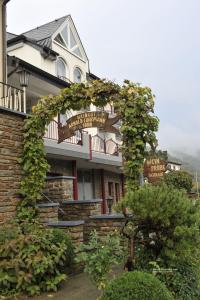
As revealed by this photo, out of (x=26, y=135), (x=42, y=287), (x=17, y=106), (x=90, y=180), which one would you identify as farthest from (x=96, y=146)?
(x=42, y=287)

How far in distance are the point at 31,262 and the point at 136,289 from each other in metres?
2.63

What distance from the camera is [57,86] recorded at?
17125 millimetres

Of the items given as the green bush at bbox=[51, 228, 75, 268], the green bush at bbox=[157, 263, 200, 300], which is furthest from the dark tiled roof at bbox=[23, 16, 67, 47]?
the green bush at bbox=[157, 263, 200, 300]

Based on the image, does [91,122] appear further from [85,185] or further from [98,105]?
[85,185]

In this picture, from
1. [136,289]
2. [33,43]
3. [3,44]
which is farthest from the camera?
→ [33,43]

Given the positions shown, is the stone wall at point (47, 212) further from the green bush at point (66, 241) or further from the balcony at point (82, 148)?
the balcony at point (82, 148)

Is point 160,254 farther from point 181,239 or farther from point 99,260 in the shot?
point 99,260

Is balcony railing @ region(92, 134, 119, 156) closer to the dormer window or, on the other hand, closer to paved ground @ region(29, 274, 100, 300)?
the dormer window

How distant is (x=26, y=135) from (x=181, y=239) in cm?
491

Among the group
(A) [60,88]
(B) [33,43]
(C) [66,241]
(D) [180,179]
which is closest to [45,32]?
(B) [33,43]

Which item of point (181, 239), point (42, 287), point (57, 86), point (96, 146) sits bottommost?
point (42, 287)

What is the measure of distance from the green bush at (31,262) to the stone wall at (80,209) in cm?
295

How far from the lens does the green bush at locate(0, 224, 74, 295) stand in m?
6.01

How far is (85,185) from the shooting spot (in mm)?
20141
